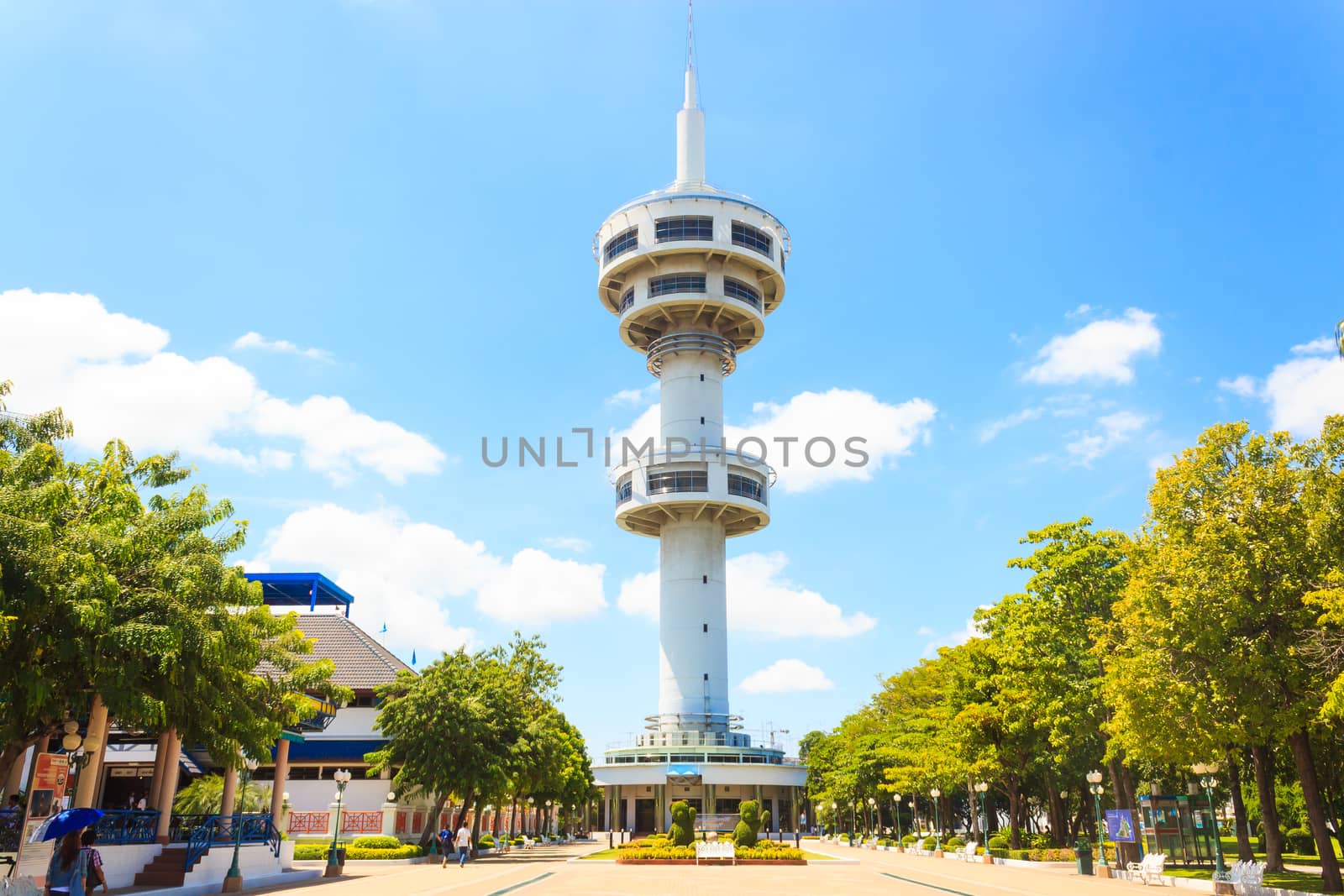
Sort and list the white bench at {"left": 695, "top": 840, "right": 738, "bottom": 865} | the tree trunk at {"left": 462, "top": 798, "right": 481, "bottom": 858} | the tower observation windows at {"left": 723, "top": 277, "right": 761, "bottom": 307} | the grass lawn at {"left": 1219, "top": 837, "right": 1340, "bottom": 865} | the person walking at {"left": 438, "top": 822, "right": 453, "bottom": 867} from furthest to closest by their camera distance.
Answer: the tower observation windows at {"left": 723, "top": 277, "right": 761, "bottom": 307}, the tree trunk at {"left": 462, "top": 798, "right": 481, "bottom": 858}, the person walking at {"left": 438, "top": 822, "right": 453, "bottom": 867}, the grass lawn at {"left": 1219, "top": 837, "right": 1340, "bottom": 865}, the white bench at {"left": 695, "top": 840, "right": 738, "bottom": 865}

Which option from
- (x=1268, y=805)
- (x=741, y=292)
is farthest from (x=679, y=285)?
(x=1268, y=805)

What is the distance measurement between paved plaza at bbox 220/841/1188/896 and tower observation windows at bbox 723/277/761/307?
50.2m

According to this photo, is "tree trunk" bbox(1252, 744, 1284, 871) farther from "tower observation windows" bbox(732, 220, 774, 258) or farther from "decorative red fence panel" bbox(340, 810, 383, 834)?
"tower observation windows" bbox(732, 220, 774, 258)

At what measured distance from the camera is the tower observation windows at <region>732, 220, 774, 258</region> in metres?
84.9

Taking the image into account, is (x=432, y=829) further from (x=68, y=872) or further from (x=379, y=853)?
(x=68, y=872)

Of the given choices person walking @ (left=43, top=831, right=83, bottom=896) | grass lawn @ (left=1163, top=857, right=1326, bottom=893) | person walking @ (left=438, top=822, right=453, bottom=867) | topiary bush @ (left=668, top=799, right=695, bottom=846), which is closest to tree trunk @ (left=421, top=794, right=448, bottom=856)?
person walking @ (left=438, top=822, right=453, bottom=867)

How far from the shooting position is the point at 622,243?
8688 cm

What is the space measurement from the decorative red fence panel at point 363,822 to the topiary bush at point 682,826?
54.6 feet

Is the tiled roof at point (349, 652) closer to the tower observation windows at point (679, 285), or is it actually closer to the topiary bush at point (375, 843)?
the topiary bush at point (375, 843)

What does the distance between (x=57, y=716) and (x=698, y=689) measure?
202 feet

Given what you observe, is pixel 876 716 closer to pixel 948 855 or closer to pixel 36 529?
pixel 948 855

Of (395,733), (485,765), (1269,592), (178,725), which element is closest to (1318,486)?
(1269,592)

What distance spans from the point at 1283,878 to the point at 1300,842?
101 feet

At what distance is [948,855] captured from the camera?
189ft
